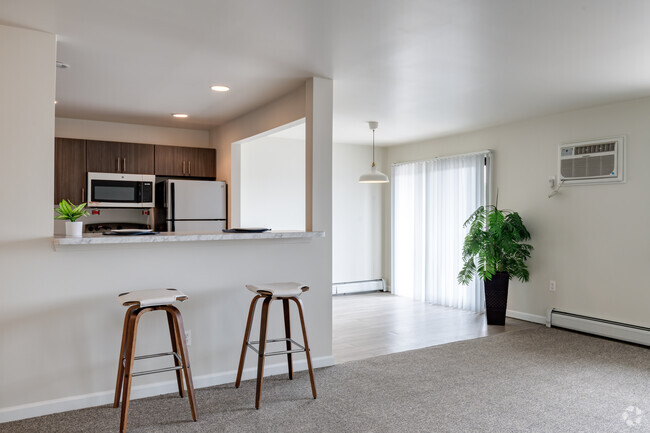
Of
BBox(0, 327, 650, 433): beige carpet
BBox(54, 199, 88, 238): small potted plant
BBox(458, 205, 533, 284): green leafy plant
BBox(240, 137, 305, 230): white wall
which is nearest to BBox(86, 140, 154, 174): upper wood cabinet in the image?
BBox(240, 137, 305, 230): white wall

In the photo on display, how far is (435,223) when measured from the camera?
6969 mm

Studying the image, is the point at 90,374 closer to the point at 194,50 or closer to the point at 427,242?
the point at 194,50

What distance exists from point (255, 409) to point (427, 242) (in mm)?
4578

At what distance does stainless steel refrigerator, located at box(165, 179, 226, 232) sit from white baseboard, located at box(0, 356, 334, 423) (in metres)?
2.27

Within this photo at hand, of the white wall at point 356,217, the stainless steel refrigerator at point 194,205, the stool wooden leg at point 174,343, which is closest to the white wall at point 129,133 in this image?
the stainless steel refrigerator at point 194,205

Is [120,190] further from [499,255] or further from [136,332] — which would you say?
[499,255]

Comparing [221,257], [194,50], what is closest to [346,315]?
[221,257]

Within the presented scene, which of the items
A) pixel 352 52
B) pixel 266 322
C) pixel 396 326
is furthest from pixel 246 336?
pixel 396 326

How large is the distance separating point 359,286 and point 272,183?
88.3 inches

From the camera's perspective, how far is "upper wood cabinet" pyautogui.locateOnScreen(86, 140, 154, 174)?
5.41 m

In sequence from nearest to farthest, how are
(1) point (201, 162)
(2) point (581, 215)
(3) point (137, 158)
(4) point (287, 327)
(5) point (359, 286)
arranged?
1. (4) point (287, 327)
2. (2) point (581, 215)
3. (3) point (137, 158)
4. (1) point (201, 162)
5. (5) point (359, 286)

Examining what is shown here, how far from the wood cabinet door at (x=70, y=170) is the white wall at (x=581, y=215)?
15.9 feet

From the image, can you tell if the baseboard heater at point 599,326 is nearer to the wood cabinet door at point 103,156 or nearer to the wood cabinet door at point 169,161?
the wood cabinet door at point 169,161

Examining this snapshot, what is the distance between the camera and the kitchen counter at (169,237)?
2928mm
